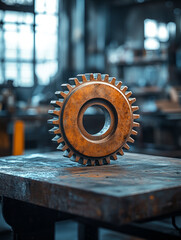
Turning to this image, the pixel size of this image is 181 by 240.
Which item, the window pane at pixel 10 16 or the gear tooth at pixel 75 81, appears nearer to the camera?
the gear tooth at pixel 75 81

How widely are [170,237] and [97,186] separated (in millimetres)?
1099

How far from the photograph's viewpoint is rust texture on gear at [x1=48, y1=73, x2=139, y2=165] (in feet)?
5.53

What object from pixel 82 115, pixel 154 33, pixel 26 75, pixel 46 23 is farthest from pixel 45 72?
pixel 82 115

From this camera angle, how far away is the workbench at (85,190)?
113 cm

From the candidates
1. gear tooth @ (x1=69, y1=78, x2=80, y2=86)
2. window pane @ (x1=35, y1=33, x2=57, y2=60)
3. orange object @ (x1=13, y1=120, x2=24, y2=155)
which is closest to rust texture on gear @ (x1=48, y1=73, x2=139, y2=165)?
gear tooth @ (x1=69, y1=78, x2=80, y2=86)

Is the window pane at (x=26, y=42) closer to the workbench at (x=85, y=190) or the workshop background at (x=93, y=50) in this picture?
the workshop background at (x=93, y=50)

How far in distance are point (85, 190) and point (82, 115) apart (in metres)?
0.61

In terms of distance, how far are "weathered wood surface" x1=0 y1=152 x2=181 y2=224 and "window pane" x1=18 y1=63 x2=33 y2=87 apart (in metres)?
9.01

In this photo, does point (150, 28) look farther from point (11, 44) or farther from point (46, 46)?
point (11, 44)

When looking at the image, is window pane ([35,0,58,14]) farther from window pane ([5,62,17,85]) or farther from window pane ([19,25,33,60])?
window pane ([5,62,17,85])

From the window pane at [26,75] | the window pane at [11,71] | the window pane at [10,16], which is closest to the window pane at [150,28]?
the window pane at [26,75]

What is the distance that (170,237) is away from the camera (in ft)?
7.21

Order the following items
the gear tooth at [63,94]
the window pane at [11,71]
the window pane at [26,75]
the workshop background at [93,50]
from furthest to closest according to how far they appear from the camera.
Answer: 1. the window pane at [26,75]
2. the window pane at [11,71]
3. the workshop background at [93,50]
4. the gear tooth at [63,94]

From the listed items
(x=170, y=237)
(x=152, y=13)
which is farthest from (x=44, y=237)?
(x=152, y=13)
